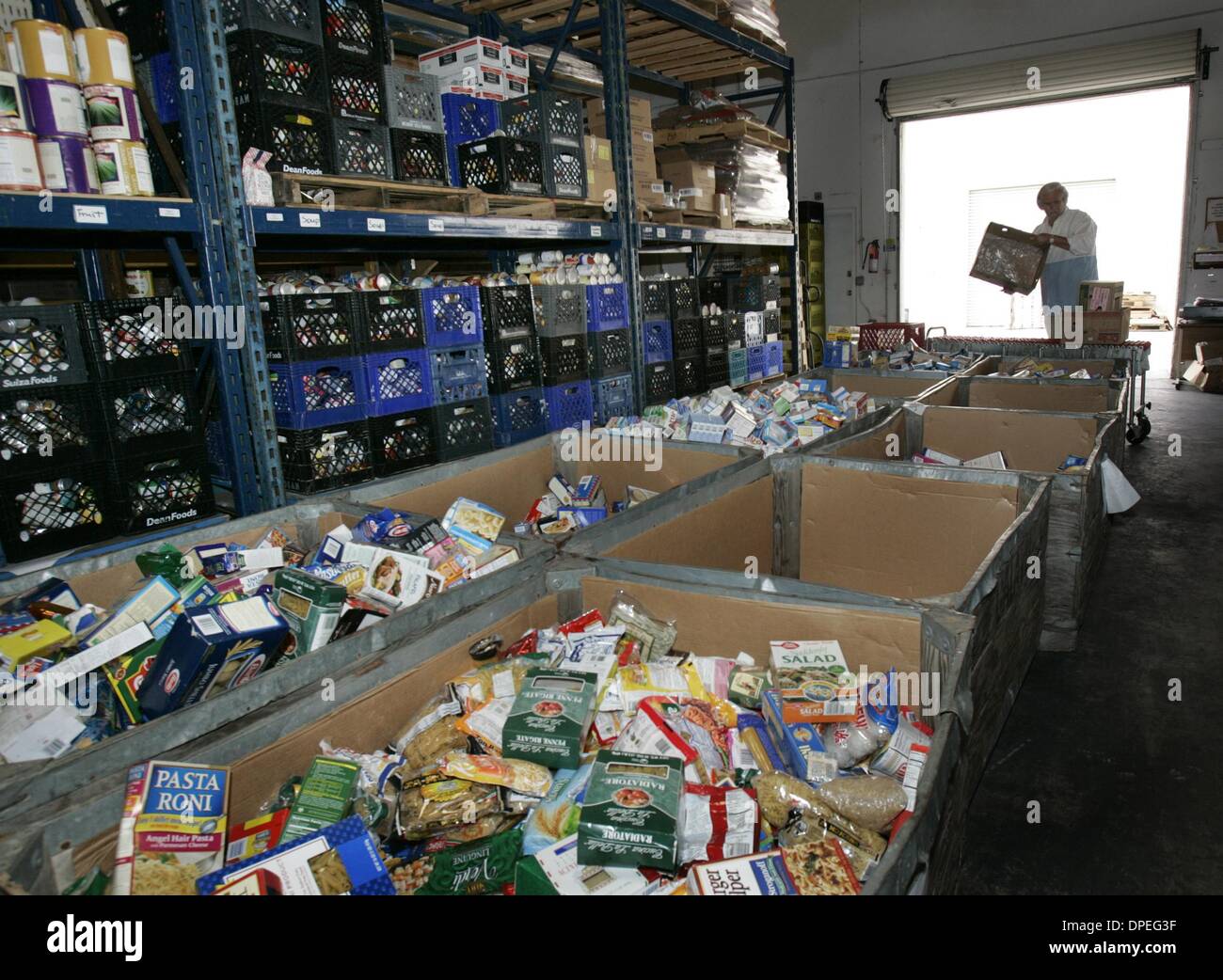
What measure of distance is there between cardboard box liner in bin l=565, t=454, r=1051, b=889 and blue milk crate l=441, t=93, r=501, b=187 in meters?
2.12

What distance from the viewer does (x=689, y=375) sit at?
516 cm

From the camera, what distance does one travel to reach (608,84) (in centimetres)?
458

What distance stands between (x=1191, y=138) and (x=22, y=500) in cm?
1179

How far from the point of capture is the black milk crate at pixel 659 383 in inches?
190

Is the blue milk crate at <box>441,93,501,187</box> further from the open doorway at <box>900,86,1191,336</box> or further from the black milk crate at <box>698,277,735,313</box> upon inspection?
the open doorway at <box>900,86,1191,336</box>

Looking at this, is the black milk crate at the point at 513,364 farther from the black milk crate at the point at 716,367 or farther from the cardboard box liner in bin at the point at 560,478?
the black milk crate at the point at 716,367

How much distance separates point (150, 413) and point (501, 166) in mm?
1967

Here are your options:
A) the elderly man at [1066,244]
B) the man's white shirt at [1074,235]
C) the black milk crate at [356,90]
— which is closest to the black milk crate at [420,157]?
the black milk crate at [356,90]

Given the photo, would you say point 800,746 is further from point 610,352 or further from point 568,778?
point 610,352

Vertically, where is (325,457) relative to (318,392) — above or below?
below

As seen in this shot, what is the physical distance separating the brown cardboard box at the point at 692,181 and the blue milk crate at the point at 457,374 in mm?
2552

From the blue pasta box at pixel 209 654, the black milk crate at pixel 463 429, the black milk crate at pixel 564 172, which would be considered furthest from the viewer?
the black milk crate at pixel 564 172

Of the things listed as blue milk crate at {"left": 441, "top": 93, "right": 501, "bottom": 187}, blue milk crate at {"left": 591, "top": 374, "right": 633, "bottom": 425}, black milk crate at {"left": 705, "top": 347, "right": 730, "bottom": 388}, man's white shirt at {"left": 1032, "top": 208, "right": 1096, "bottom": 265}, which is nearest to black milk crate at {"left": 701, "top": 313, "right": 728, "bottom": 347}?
black milk crate at {"left": 705, "top": 347, "right": 730, "bottom": 388}

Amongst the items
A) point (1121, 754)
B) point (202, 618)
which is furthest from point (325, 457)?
point (1121, 754)
